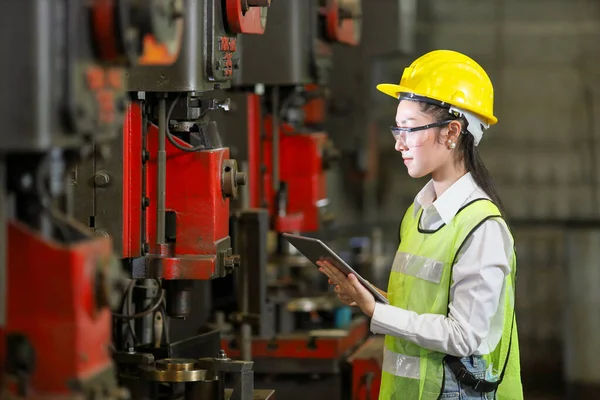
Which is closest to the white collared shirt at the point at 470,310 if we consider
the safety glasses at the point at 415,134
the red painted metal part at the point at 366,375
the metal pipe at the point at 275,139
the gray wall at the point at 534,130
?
the safety glasses at the point at 415,134

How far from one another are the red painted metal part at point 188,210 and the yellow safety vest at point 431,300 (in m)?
0.54

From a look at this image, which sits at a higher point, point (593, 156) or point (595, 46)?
point (595, 46)

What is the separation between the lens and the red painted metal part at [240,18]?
328 cm

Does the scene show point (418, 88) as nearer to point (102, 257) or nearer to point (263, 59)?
point (102, 257)

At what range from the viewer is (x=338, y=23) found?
4785mm

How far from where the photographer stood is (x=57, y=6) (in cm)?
A: 200

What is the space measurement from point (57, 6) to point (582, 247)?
20.6 feet

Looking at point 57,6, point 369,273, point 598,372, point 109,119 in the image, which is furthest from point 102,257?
point 598,372

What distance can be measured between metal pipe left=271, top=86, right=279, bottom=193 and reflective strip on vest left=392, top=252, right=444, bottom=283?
178 cm

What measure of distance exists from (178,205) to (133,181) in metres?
0.14

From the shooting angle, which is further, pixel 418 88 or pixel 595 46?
pixel 595 46

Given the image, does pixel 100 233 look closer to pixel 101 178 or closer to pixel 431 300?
pixel 101 178

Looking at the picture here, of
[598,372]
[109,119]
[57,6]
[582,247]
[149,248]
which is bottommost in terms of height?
[598,372]

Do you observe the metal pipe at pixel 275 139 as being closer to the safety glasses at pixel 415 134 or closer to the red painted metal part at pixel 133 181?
the red painted metal part at pixel 133 181
